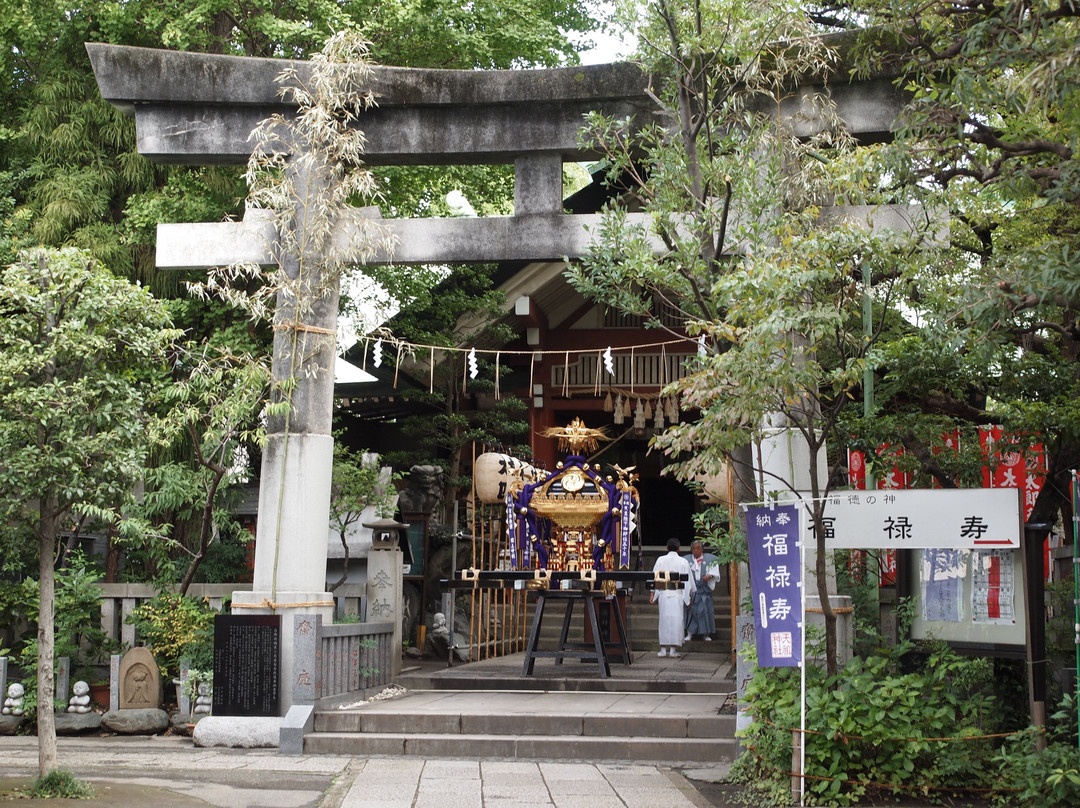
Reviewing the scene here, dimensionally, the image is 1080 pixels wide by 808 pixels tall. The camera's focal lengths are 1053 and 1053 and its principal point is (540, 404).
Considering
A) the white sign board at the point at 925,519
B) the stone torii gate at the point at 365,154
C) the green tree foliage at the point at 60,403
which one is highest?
A: the stone torii gate at the point at 365,154

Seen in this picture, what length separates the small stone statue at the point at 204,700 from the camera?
36.0 feet

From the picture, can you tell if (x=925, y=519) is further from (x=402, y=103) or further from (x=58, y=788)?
(x=402, y=103)

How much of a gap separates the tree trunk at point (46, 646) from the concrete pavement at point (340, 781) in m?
0.49

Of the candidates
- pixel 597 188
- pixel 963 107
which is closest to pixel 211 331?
pixel 597 188

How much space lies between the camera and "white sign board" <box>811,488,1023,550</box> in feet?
25.6

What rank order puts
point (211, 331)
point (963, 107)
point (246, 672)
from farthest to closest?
1. point (211, 331)
2. point (246, 672)
3. point (963, 107)

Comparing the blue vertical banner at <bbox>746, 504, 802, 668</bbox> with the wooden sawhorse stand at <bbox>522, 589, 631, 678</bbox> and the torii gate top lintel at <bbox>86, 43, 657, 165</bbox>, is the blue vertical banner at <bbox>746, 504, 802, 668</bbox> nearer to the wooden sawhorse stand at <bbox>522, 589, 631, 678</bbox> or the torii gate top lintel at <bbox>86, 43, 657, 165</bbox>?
the wooden sawhorse stand at <bbox>522, 589, 631, 678</bbox>

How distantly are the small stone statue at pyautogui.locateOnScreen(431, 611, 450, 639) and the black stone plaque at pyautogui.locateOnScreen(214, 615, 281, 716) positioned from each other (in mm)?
5394

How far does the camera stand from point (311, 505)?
10828 millimetres

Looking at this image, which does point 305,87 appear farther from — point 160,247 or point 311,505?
point 311,505

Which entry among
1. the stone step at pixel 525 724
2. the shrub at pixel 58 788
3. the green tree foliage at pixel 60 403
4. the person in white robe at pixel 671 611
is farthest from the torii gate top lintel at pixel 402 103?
the shrub at pixel 58 788

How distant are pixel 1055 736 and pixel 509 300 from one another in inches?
492

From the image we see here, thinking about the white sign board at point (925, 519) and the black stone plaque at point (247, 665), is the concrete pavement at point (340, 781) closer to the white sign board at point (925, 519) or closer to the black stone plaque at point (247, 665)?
the black stone plaque at point (247, 665)

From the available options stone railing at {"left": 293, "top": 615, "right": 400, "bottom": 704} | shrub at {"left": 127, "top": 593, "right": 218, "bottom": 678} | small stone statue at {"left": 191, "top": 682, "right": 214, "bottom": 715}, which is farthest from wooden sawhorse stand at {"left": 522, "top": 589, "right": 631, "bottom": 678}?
shrub at {"left": 127, "top": 593, "right": 218, "bottom": 678}
